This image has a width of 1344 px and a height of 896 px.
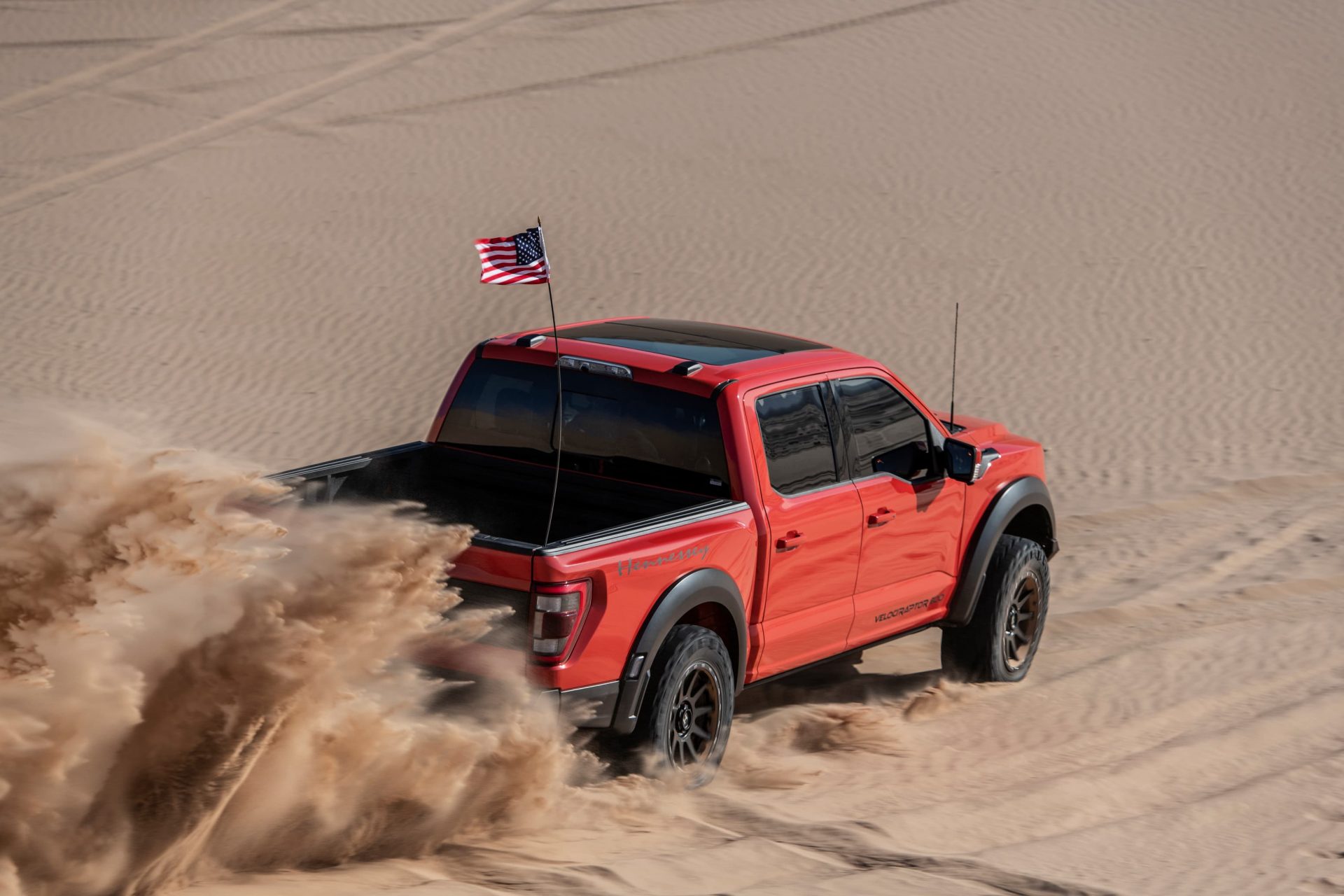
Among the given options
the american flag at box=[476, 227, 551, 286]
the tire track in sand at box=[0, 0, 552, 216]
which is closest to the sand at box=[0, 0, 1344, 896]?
the tire track in sand at box=[0, 0, 552, 216]

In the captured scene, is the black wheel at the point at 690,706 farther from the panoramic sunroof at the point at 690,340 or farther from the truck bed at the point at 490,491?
the panoramic sunroof at the point at 690,340

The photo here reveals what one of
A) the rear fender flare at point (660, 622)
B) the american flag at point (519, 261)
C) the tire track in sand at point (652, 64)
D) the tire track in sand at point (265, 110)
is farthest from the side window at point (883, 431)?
the tire track in sand at point (652, 64)

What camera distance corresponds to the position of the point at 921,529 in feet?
22.8

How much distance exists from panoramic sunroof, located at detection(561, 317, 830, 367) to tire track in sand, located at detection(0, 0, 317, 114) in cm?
2307

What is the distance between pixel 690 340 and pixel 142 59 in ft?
83.8

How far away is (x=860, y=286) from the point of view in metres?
19.2

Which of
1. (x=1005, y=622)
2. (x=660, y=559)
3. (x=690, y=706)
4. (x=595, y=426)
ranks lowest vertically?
(x=1005, y=622)

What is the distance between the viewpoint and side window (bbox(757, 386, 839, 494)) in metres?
6.18

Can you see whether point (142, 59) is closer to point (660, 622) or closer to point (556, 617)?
point (660, 622)

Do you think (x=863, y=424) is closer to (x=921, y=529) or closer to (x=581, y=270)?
(x=921, y=529)

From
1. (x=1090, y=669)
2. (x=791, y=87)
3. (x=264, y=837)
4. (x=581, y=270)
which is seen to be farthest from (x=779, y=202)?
(x=264, y=837)

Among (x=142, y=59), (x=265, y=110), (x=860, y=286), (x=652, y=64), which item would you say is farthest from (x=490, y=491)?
(x=142, y=59)

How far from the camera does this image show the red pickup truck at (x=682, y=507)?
5305mm

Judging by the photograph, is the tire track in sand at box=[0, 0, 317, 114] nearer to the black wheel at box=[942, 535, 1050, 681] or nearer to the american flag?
the american flag
